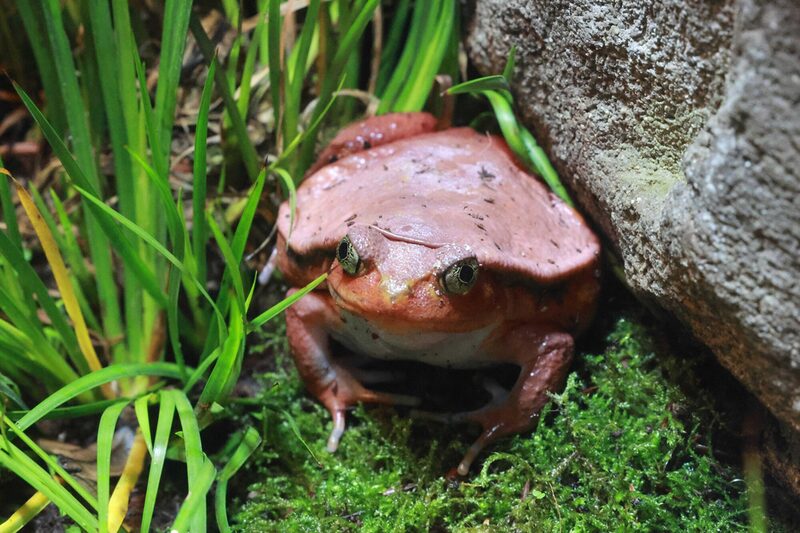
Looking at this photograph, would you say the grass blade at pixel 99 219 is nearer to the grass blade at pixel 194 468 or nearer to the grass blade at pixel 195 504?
the grass blade at pixel 194 468

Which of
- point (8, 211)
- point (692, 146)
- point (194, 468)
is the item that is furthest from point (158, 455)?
point (692, 146)

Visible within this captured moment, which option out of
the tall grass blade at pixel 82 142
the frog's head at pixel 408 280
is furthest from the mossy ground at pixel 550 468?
the tall grass blade at pixel 82 142

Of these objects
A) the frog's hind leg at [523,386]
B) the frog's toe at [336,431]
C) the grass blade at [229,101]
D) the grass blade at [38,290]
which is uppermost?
the grass blade at [229,101]

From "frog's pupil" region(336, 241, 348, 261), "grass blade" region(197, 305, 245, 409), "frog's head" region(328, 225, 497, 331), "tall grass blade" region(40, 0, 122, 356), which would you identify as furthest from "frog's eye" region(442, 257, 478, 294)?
"tall grass blade" region(40, 0, 122, 356)

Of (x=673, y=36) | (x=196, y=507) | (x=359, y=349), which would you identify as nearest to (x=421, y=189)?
(x=359, y=349)

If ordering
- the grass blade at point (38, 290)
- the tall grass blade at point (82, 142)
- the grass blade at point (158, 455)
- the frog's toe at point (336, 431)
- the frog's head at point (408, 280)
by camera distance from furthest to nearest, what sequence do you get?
the frog's toe at point (336, 431), the tall grass blade at point (82, 142), the grass blade at point (38, 290), the frog's head at point (408, 280), the grass blade at point (158, 455)

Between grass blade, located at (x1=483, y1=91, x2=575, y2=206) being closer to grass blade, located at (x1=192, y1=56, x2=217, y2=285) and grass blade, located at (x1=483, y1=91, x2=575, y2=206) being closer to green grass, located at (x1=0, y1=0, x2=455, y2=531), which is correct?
green grass, located at (x1=0, y1=0, x2=455, y2=531)

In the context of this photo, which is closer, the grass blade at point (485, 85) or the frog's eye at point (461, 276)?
the frog's eye at point (461, 276)
